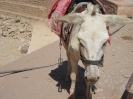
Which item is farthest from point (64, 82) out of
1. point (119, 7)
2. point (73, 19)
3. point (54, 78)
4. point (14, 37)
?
point (14, 37)

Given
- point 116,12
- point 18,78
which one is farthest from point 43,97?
point 116,12

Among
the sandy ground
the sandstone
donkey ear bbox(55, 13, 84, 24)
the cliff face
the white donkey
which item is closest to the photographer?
the white donkey

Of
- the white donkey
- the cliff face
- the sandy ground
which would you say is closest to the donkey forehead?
the white donkey

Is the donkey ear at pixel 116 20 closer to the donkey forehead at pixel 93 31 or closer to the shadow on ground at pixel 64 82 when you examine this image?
the donkey forehead at pixel 93 31

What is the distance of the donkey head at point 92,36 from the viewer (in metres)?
2.70

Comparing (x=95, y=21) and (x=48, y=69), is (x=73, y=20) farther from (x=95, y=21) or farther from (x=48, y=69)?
(x=48, y=69)

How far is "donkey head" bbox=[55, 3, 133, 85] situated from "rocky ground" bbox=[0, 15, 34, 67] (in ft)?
16.5

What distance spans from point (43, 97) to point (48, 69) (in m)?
1.21

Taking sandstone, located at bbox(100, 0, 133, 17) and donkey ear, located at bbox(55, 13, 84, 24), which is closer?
donkey ear, located at bbox(55, 13, 84, 24)

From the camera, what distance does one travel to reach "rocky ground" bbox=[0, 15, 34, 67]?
8031mm

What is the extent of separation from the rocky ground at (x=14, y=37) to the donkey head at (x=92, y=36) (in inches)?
198

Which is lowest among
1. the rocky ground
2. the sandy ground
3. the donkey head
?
the rocky ground

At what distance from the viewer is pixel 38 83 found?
4777 mm

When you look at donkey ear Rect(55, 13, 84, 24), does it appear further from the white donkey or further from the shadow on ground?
the shadow on ground
